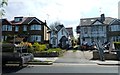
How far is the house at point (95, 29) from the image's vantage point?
59.1 metres

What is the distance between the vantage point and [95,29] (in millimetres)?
60031

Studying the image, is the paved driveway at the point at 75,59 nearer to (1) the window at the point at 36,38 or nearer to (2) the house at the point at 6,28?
(1) the window at the point at 36,38

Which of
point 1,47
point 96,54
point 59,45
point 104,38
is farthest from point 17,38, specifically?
point 1,47

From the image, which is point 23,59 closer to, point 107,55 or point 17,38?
point 107,55

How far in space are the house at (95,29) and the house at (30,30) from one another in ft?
35.8

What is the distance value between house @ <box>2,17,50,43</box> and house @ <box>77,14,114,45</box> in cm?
1092

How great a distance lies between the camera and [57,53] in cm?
3356

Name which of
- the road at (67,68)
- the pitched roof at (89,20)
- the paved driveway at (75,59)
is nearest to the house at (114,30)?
the pitched roof at (89,20)

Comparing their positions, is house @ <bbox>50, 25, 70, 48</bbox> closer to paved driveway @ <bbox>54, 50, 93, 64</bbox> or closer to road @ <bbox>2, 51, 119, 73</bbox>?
paved driveway @ <bbox>54, 50, 93, 64</bbox>

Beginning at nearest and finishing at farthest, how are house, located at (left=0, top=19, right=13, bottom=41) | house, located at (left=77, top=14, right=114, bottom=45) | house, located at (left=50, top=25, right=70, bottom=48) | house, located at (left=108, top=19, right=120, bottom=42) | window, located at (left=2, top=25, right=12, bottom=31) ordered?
house, located at (left=0, top=19, right=13, bottom=41) → window, located at (left=2, top=25, right=12, bottom=31) → house, located at (left=108, top=19, right=120, bottom=42) → house, located at (left=77, top=14, right=114, bottom=45) → house, located at (left=50, top=25, right=70, bottom=48)

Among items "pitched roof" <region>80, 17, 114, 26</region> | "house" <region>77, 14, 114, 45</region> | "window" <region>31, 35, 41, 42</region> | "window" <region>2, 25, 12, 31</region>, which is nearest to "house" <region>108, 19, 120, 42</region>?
"house" <region>77, 14, 114, 45</region>

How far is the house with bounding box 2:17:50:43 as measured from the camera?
55.6 metres

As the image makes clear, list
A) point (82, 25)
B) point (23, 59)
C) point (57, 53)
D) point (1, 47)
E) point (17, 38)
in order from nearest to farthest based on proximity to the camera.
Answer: point (23, 59)
point (1, 47)
point (57, 53)
point (17, 38)
point (82, 25)

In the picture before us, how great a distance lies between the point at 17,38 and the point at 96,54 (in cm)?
2672
